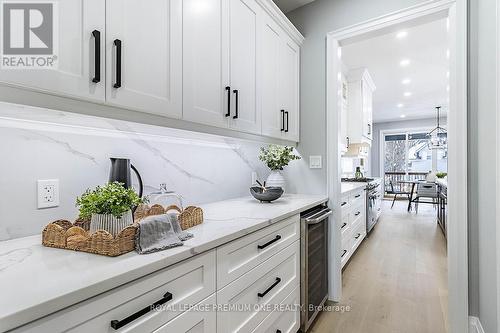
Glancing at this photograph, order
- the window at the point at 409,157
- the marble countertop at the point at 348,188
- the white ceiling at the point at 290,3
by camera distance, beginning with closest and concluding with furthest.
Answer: the white ceiling at the point at 290,3, the marble countertop at the point at 348,188, the window at the point at 409,157

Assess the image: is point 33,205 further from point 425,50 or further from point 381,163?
point 381,163

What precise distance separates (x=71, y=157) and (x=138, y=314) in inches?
32.0

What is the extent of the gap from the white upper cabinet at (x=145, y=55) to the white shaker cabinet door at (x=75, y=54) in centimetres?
4

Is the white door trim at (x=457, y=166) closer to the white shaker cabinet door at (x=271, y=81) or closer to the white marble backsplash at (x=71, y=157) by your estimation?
the white shaker cabinet door at (x=271, y=81)

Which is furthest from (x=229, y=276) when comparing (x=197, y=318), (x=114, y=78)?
(x=114, y=78)

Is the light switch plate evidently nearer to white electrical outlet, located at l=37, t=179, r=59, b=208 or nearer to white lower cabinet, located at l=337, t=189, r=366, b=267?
white lower cabinet, located at l=337, t=189, r=366, b=267

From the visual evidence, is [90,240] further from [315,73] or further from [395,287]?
[395,287]

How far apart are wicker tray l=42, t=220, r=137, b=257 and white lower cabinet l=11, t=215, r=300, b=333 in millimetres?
142

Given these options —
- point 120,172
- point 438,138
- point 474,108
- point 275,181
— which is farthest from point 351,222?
point 438,138

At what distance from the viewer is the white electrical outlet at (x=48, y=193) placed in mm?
1065

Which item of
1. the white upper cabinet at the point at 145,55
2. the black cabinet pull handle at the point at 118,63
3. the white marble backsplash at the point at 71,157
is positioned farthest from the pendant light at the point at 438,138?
the black cabinet pull handle at the point at 118,63

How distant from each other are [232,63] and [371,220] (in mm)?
3930

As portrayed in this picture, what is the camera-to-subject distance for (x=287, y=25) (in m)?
2.13

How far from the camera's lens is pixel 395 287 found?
255 cm
